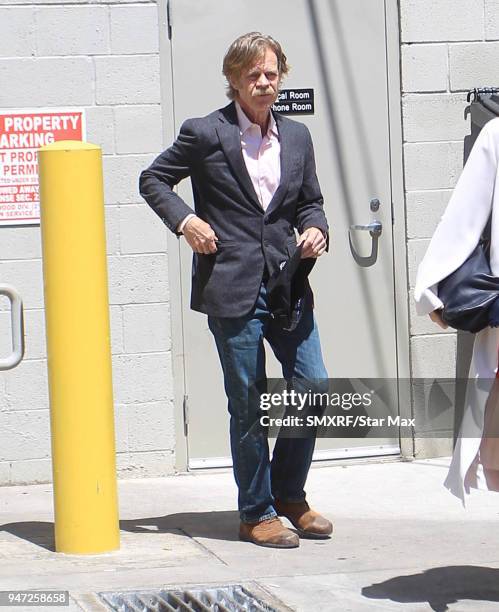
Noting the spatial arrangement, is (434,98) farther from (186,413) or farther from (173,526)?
(173,526)

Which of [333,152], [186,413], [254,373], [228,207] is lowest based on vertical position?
[186,413]

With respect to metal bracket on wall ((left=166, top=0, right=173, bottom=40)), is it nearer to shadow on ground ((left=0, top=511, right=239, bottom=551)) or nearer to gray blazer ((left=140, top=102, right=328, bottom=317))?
gray blazer ((left=140, top=102, right=328, bottom=317))

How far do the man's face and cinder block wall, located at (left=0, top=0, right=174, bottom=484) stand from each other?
1.39 meters

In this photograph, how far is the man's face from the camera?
5.02 metres

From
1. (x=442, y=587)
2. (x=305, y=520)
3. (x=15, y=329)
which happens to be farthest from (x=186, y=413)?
(x=442, y=587)

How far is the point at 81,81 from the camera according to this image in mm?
6320

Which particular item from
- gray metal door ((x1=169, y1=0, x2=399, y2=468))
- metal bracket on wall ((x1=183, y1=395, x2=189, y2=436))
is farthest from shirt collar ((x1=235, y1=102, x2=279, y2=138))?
metal bracket on wall ((x1=183, y1=395, x2=189, y2=436))

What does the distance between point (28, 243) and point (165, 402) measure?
1069 millimetres

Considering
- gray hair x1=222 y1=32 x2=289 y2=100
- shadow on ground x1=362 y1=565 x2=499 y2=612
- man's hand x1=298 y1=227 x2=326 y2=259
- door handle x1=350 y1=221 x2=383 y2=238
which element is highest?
gray hair x1=222 y1=32 x2=289 y2=100

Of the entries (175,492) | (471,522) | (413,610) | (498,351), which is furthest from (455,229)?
(175,492)

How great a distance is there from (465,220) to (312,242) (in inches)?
41.8

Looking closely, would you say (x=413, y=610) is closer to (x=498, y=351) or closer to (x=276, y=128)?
(x=498, y=351)

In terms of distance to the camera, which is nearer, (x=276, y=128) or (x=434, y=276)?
(x=434, y=276)

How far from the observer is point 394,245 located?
6707 millimetres
